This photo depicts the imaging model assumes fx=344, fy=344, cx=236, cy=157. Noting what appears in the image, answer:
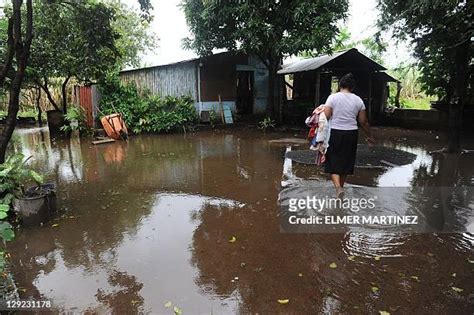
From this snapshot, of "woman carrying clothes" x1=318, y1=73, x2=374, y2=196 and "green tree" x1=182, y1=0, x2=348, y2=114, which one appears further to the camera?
"green tree" x1=182, y1=0, x2=348, y2=114

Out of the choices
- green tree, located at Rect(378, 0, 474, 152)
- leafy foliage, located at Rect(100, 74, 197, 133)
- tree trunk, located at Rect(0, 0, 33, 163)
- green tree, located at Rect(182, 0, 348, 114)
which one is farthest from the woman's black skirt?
leafy foliage, located at Rect(100, 74, 197, 133)

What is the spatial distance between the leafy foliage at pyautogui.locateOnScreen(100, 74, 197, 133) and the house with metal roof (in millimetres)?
5016

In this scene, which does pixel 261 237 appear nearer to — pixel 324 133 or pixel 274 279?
pixel 274 279

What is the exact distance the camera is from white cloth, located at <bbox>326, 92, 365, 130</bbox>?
4.41m

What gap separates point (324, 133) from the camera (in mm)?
4609

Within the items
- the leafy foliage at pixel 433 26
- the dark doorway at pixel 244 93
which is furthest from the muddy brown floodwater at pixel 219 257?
the dark doorway at pixel 244 93

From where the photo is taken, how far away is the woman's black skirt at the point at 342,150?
177 inches

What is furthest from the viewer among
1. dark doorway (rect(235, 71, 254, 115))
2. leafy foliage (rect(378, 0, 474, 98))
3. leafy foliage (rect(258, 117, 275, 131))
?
dark doorway (rect(235, 71, 254, 115))

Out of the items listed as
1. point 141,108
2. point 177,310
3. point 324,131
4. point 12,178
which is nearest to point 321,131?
point 324,131

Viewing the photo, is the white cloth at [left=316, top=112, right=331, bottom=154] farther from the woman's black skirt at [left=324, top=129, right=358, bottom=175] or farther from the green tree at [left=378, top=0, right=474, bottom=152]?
the green tree at [left=378, top=0, right=474, bottom=152]

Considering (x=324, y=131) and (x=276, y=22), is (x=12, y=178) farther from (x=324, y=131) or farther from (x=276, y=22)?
(x=276, y=22)

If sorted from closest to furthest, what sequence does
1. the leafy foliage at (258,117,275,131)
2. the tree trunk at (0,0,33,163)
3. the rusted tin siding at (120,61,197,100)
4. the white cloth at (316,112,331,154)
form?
the white cloth at (316,112,331,154)
the tree trunk at (0,0,33,163)
the leafy foliage at (258,117,275,131)
the rusted tin siding at (120,61,197,100)

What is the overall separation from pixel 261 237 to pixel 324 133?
162cm

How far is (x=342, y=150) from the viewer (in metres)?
4.53
